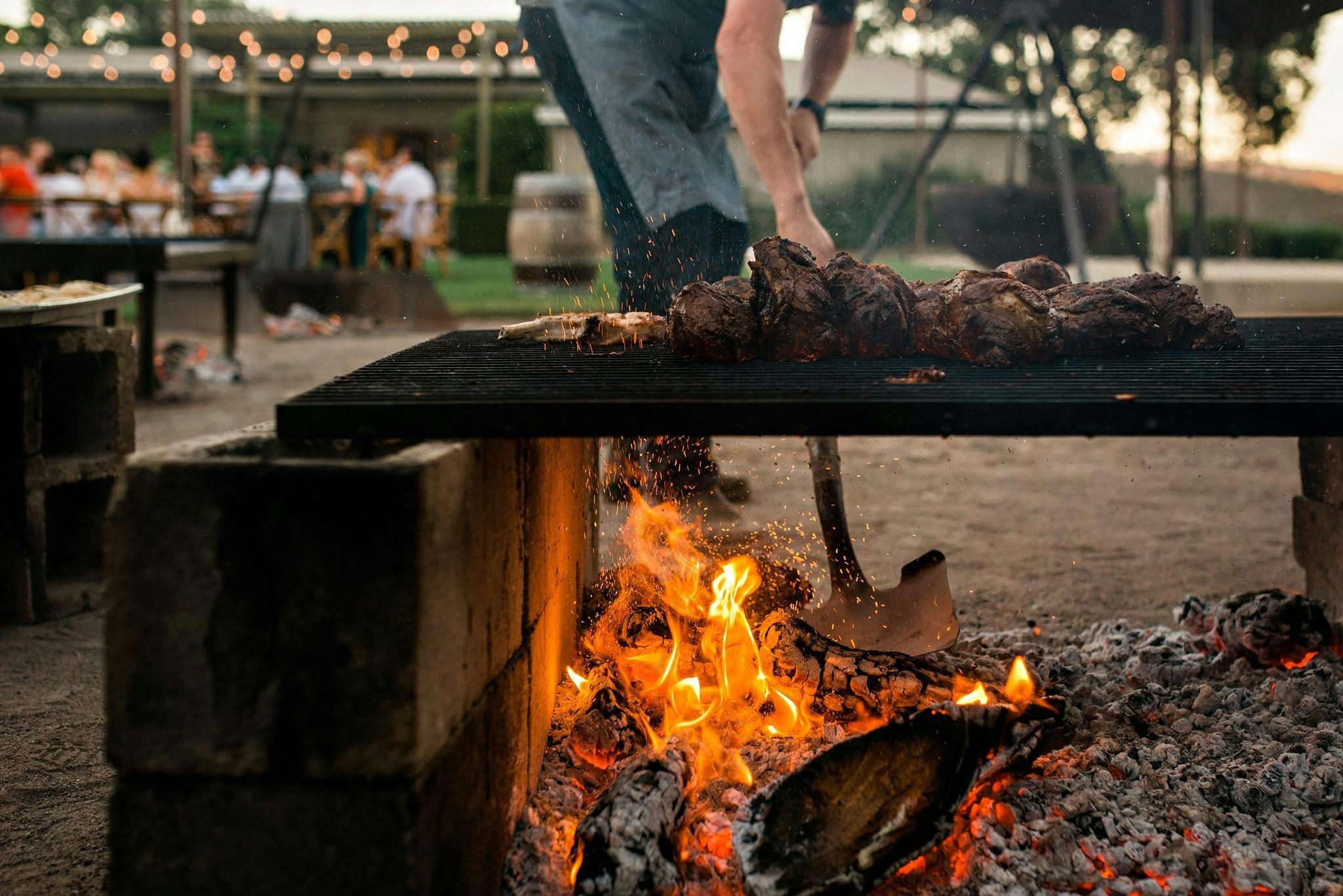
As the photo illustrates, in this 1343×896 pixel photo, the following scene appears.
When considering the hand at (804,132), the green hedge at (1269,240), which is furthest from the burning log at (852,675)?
the green hedge at (1269,240)

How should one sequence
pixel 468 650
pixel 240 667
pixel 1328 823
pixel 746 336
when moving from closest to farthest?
pixel 240 667, pixel 468 650, pixel 1328 823, pixel 746 336

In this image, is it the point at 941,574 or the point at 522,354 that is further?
the point at 941,574

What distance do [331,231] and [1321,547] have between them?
14.7 meters

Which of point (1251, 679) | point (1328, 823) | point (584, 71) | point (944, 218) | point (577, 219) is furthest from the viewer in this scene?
point (577, 219)

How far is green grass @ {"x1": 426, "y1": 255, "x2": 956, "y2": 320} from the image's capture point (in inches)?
474

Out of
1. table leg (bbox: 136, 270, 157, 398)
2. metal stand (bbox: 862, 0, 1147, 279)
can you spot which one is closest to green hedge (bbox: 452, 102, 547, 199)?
table leg (bbox: 136, 270, 157, 398)

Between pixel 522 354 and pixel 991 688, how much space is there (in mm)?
1308

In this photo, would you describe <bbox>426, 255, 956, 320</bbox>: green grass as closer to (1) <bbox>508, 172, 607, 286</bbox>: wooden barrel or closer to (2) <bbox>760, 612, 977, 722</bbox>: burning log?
(1) <bbox>508, 172, 607, 286</bbox>: wooden barrel

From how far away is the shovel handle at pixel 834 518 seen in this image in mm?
2934

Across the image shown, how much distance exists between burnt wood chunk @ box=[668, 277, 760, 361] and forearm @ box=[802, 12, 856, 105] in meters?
1.91

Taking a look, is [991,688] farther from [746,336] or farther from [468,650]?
[468,650]

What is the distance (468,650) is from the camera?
63.2 inches

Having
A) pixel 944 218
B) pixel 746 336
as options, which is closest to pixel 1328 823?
→ pixel 746 336

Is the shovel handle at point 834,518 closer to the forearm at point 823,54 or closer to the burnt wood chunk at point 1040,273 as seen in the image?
the burnt wood chunk at point 1040,273
